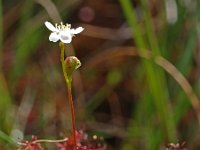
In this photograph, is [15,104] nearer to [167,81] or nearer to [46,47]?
[46,47]

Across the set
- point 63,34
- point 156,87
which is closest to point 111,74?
point 156,87

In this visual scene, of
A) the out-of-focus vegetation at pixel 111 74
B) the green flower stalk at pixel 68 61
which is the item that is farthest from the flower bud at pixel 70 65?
the out-of-focus vegetation at pixel 111 74

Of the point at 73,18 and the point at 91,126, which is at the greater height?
the point at 73,18

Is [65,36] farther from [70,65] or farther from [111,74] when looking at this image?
[111,74]

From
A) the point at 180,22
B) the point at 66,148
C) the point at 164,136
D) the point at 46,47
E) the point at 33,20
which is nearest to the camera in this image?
the point at 66,148

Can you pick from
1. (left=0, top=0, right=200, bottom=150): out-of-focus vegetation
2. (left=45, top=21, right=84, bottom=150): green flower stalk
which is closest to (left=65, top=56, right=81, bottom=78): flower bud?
(left=45, top=21, right=84, bottom=150): green flower stalk

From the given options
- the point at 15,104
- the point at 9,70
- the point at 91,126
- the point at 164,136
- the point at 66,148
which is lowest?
the point at 66,148

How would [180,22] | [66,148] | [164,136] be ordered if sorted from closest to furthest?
[66,148] → [164,136] → [180,22]

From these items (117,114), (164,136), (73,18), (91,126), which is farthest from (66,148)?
(73,18)

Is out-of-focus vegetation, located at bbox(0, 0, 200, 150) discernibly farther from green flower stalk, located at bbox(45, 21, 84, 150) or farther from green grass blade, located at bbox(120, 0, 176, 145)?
green flower stalk, located at bbox(45, 21, 84, 150)

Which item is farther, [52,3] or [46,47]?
[46,47]
